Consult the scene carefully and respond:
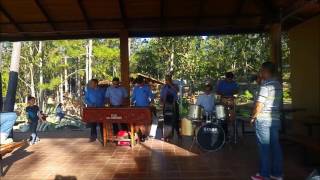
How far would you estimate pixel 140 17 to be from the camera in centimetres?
1025

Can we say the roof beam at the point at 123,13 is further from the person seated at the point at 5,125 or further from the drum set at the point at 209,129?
the person seated at the point at 5,125

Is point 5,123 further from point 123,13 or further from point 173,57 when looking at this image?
point 173,57

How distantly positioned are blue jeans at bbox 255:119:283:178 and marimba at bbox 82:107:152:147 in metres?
3.61

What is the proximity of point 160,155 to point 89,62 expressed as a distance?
20285 mm

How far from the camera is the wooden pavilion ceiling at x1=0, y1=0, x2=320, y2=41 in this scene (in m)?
9.57

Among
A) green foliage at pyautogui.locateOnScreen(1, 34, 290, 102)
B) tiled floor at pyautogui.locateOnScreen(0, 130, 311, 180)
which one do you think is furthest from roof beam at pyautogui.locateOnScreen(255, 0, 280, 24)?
green foliage at pyautogui.locateOnScreen(1, 34, 290, 102)

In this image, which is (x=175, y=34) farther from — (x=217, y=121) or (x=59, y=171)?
(x=59, y=171)

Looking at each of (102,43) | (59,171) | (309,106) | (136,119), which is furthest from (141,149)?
(102,43)

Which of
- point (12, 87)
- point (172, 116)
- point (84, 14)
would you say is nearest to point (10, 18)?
point (84, 14)

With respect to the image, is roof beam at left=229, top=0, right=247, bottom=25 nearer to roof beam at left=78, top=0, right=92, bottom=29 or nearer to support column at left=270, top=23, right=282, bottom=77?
support column at left=270, top=23, right=282, bottom=77

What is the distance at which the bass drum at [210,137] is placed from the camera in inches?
343

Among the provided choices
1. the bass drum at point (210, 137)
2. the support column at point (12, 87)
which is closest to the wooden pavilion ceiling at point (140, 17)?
the bass drum at point (210, 137)

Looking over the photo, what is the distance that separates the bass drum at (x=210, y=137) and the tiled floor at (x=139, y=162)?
0.19 m

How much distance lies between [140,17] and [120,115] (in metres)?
2.34
